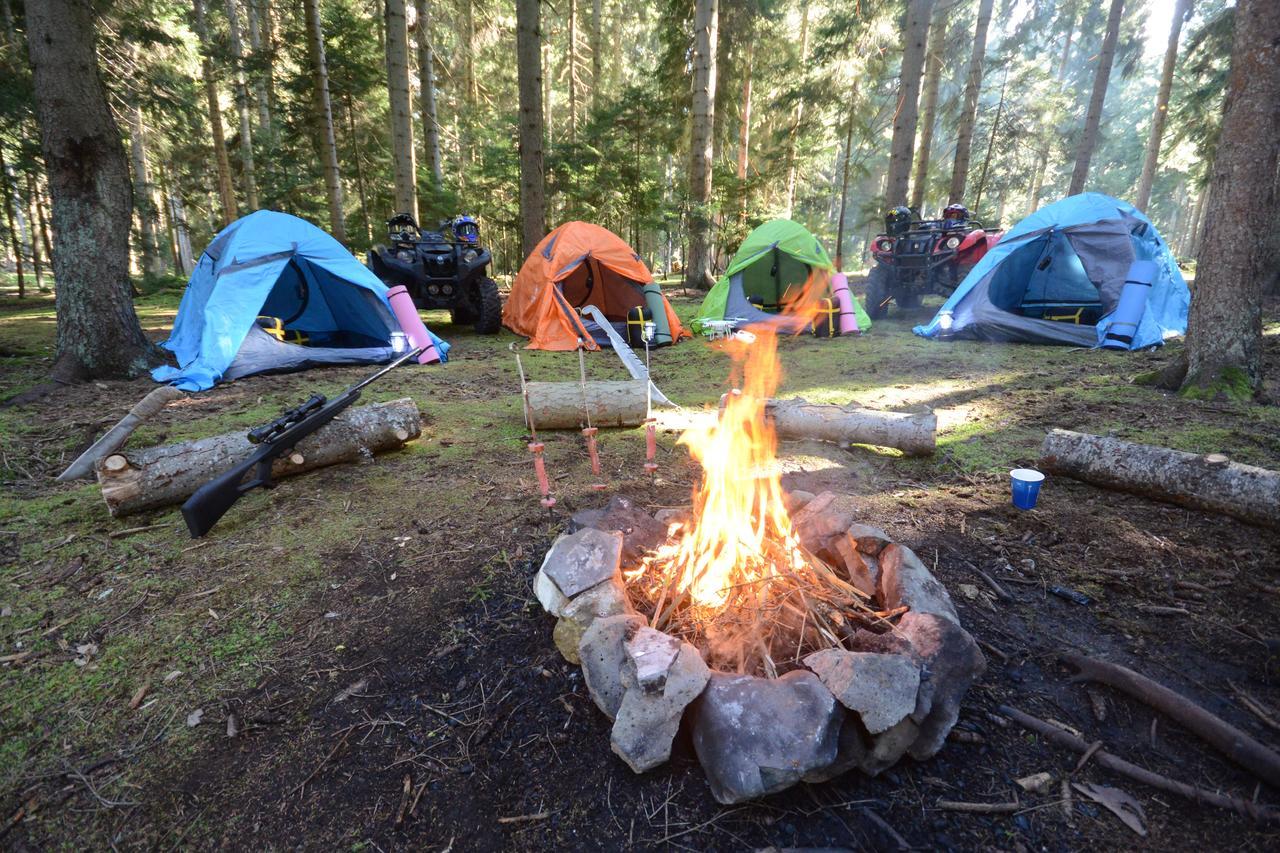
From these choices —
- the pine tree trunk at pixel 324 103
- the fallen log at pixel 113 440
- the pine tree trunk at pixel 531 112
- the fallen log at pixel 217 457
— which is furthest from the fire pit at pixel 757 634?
the pine tree trunk at pixel 324 103

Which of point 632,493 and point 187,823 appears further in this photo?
point 632,493

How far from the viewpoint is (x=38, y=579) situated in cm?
313

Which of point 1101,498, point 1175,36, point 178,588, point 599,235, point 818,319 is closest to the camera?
point 178,588

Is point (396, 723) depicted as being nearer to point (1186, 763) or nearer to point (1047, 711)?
point (1047, 711)

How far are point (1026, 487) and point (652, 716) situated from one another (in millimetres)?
3232

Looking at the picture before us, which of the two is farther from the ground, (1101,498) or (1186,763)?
(1101,498)

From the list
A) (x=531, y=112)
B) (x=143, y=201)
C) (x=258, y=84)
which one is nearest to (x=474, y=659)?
(x=531, y=112)

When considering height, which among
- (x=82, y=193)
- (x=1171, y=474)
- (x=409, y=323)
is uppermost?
(x=82, y=193)

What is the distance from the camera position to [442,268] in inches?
418

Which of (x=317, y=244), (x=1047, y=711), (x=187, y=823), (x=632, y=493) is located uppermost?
(x=317, y=244)

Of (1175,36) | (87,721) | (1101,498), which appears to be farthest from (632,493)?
(1175,36)

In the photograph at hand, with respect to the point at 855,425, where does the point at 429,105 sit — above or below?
above

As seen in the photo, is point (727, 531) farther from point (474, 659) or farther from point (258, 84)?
point (258, 84)

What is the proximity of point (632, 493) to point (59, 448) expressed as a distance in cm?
515
